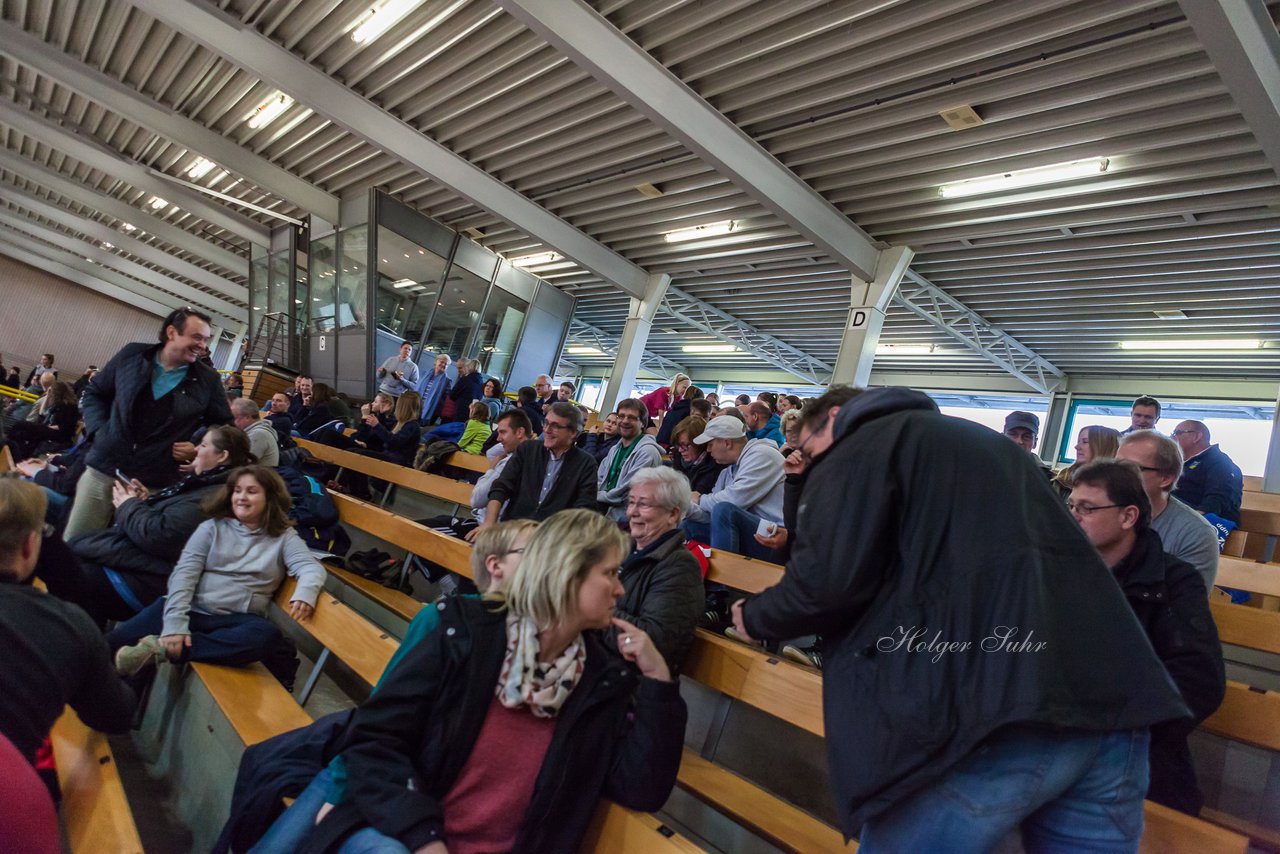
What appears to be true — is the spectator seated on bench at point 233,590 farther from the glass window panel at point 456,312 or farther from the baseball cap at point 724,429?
the glass window panel at point 456,312

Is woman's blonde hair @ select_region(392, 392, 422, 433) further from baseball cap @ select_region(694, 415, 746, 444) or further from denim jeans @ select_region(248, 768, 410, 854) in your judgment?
denim jeans @ select_region(248, 768, 410, 854)

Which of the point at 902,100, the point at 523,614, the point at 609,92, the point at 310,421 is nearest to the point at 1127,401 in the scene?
the point at 902,100

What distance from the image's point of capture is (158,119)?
37.4 ft

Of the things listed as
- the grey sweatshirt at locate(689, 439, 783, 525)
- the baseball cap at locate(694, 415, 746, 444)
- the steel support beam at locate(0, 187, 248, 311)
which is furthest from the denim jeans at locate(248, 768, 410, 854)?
the steel support beam at locate(0, 187, 248, 311)

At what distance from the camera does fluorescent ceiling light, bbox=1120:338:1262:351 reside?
11641 millimetres

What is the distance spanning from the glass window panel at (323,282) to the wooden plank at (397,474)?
8335mm

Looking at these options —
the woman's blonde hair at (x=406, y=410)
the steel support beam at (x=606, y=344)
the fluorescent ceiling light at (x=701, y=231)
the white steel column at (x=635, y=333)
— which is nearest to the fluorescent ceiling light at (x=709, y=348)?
the steel support beam at (x=606, y=344)

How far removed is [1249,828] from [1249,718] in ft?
1.16

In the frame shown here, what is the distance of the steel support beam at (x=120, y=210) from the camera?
15602 mm

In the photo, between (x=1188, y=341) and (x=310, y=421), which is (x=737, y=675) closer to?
(x=310, y=421)

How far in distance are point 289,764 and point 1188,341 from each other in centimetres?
1417

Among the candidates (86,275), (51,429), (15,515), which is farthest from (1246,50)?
(86,275)

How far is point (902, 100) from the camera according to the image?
7117mm

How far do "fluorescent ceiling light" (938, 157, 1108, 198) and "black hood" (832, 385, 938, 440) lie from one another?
7.48 meters
